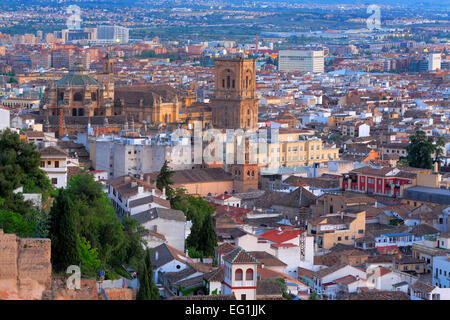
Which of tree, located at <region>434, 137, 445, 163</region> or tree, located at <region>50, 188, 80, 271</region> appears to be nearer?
tree, located at <region>50, 188, 80, 271</region>

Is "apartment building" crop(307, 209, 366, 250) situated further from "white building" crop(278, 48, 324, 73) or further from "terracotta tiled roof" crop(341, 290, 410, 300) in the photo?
"white building" crop(278, 48, 324, 73)

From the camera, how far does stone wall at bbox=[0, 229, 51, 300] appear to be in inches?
674

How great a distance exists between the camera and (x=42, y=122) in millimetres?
45906

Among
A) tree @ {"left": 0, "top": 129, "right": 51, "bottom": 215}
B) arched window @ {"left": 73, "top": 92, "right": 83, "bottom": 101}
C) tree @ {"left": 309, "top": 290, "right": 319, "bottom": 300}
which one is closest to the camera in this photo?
tree @ {"left": 309, "top": 290, "right": 319, "bottom": 300}

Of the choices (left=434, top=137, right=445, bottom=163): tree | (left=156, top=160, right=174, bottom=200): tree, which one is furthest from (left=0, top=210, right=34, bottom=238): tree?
(left=434, top=137, right=445, bottom=163): tree

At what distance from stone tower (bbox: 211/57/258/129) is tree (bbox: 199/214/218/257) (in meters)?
24.4

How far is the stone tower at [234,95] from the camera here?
49.7m

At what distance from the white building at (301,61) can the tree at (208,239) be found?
105 meters

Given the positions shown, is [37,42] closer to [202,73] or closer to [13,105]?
[202,73]

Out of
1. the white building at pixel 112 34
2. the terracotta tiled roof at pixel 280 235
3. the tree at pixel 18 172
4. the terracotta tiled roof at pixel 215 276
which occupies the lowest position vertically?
the terracotta tiled roof at pixel 280 235

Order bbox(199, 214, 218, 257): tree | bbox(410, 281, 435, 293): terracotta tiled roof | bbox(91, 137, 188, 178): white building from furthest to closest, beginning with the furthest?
bbox(91, 137, 188, 178): white building → bbox(199, 214, 218, 257): tree → bbox(410, 281, 435, 293): terracotta tiled roof

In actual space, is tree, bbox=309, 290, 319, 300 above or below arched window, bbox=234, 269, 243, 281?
below

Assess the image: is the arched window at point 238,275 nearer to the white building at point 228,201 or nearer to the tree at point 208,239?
the tree at point 208,239

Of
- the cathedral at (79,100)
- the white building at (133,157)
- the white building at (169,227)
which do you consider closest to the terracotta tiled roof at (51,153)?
the white building at (169,227)
